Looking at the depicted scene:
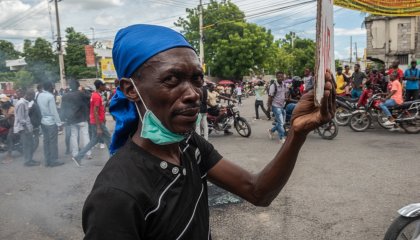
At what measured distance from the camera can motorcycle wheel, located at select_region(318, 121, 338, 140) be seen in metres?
8.77

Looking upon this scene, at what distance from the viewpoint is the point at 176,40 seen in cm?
124

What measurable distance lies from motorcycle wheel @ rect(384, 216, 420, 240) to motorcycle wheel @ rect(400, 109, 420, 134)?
22.5 feet

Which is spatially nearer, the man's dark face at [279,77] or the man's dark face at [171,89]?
the man's dark face at [171,89]

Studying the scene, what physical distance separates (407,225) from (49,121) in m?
6.65

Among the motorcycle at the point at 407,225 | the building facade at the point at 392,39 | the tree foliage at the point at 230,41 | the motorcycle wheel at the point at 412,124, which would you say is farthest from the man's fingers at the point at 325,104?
the tree foliage at the point at 230,41

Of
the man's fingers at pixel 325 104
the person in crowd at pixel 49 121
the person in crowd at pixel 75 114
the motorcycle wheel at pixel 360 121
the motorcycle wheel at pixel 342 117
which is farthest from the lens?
the motorcycle wheel at pixel 342 117

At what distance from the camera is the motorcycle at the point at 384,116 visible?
8804mm

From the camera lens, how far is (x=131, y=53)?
3.95 feet

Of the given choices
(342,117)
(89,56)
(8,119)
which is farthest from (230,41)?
(8,119)

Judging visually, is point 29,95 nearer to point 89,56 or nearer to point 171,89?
point 171,89

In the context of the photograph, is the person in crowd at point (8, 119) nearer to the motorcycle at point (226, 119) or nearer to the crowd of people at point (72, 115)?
the crowd of people at point (72, 115)

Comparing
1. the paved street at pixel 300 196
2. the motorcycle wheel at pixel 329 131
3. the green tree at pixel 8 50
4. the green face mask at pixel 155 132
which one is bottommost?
the paved street at pixel 300 196

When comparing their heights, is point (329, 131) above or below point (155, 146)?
below

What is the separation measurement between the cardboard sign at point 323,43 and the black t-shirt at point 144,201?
0.53 metres
